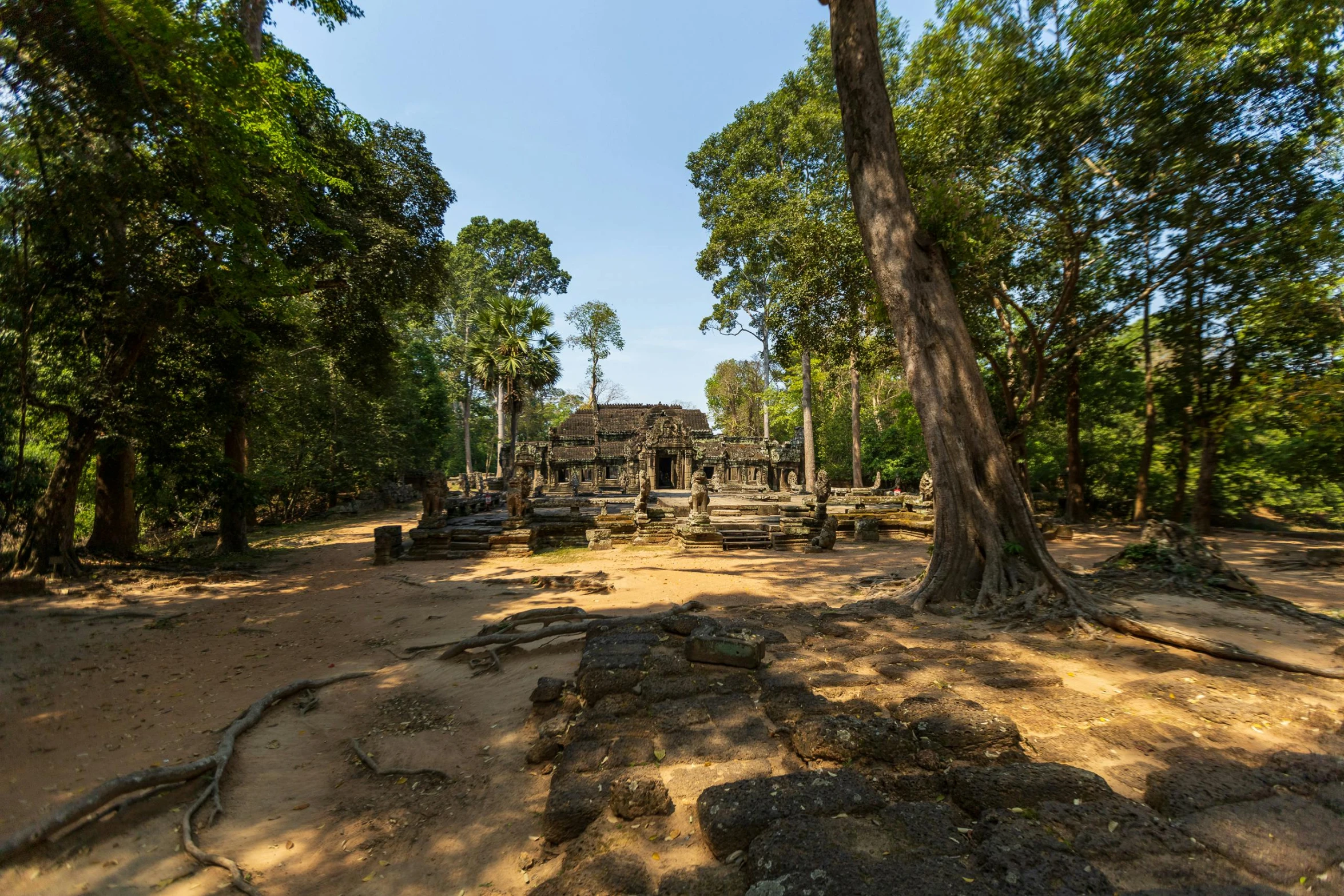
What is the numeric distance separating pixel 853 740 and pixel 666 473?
2886 centimetres

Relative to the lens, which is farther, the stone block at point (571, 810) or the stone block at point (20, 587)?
the stone block at point (20, 587)

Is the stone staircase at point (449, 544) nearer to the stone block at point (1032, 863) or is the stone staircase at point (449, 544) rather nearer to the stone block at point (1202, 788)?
the stone block at point (1032, 863)

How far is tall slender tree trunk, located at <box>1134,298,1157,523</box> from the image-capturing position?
13.1 m

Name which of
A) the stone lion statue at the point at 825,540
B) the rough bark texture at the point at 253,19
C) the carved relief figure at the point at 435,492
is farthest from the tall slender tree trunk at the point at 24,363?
→ the stone lion statue at the point at 825,540

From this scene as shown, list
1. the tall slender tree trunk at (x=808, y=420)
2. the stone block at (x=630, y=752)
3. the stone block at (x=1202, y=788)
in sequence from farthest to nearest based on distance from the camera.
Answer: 1. the tall slender tree trunk at (x=808, y=420)
2. the stone block at (x=630, y=752)
3. the stone block at (x=1202, y=788)

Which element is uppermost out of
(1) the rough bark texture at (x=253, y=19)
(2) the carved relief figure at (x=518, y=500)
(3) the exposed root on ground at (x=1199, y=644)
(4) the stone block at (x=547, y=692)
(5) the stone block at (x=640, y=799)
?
(1) the rough bark texture at (x=253, y=19)

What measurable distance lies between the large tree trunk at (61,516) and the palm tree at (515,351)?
1725 centimetres

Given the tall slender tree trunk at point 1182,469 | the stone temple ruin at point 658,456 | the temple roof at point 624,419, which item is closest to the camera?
the tall slender tree trunk at point 1182,469

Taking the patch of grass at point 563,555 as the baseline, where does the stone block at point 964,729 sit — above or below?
above

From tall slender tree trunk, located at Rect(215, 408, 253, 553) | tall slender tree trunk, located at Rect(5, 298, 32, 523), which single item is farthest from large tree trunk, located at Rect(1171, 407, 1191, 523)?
tall slender tree trunk, located at Rect(5, 298, 32, 523)

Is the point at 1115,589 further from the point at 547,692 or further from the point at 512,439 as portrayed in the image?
the point at 512,439

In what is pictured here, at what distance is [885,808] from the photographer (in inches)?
90.4

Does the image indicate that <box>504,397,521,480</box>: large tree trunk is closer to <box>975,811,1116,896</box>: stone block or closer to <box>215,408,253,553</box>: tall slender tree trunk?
<box>215,408,253,553</box>: tall slender tree trunk

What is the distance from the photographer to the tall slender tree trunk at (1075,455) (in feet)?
49.3
